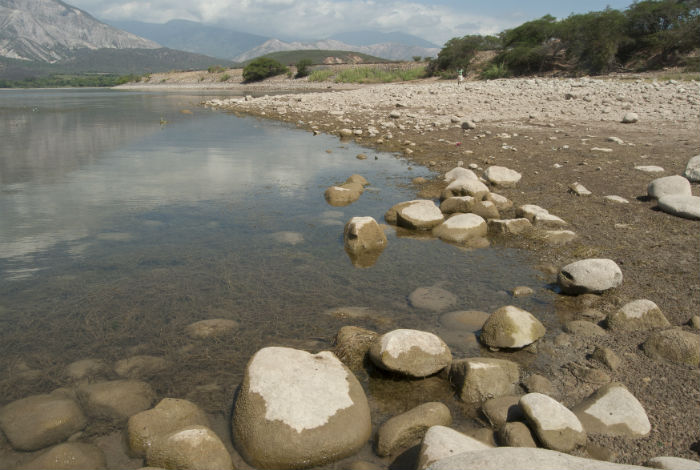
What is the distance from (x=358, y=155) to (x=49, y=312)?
9673 mm

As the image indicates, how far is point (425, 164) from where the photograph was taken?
11977mm

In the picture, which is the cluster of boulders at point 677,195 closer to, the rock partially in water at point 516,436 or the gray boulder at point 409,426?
the rock partially in water at point 516,436

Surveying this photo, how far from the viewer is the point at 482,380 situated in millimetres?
3582

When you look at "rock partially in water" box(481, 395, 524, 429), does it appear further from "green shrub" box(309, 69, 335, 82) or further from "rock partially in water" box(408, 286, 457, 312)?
"green shrub" box(309, 69, 335, 82)

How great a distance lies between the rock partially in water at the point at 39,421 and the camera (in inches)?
124

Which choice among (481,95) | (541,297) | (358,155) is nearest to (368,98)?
(481,95)

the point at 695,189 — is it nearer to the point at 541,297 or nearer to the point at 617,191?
the point at 617,191

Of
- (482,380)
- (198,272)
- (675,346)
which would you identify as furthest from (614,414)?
(198,272)

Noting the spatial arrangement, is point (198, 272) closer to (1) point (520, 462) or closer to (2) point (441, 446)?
(2) point (441, 446)

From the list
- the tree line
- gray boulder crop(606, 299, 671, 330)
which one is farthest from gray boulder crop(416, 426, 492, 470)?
the tree line

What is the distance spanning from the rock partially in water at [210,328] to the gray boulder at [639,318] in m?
3.60

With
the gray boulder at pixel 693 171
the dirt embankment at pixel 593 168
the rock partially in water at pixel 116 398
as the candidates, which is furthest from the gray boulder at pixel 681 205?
the rock partially in water at pixel 116 398

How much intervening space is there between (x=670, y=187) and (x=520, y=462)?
7.35 meters

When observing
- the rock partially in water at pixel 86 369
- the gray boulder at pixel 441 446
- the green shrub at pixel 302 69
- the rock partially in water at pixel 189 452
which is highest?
the green shrub at pixel 302 69
